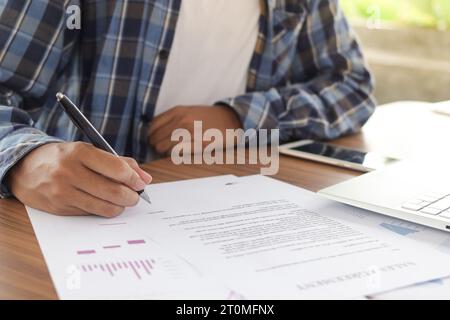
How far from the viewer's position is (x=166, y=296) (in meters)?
0.54

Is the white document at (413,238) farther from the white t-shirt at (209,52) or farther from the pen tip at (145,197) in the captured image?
the white t-shirt at (209,52)

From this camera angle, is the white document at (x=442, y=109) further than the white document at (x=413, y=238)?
→ Yes

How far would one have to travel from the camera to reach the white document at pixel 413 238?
0.56m

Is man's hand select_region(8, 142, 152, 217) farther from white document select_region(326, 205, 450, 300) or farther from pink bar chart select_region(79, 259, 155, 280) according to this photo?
white document select_region(326, 205, 450, 300)

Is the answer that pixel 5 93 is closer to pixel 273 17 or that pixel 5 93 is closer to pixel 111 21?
pixel 111 21

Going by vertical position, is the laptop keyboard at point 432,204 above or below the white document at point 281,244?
above

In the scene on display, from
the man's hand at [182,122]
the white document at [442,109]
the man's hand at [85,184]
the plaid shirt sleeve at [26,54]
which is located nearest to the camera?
the man's hand at [85,184]

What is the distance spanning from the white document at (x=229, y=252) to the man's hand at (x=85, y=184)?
0.01 metres

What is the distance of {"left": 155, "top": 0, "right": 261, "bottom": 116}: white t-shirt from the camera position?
1130 mm

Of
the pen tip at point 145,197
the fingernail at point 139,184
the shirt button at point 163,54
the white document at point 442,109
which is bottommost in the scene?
the white document at point 442,109

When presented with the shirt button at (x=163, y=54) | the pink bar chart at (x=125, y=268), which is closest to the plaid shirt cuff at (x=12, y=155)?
the pink bar chart at (x=125, y=268)

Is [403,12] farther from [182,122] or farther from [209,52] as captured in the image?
[182,122]

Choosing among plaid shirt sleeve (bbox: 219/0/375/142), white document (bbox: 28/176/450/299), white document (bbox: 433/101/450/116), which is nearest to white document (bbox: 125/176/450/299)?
white document (bbox: 28/176/450/299)
